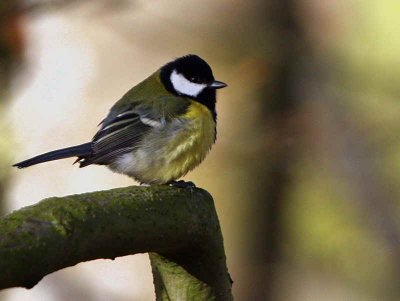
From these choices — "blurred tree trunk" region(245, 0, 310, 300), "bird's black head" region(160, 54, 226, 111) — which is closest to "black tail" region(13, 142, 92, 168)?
"bird's black head" region(160, 54, 226, 111)

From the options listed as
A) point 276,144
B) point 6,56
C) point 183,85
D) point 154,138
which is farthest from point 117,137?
point 276,144

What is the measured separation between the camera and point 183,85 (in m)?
3.14

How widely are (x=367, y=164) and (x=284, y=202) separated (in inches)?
25.2

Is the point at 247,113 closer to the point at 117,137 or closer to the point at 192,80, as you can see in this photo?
the point at 192,80

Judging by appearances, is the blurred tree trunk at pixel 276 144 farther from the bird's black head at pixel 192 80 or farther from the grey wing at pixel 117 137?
the grey wing at pixel 117 137

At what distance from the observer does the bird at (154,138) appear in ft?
9.39

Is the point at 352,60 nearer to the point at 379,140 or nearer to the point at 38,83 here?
the point at 379,140

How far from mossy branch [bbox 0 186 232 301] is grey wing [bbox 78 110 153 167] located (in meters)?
0.93

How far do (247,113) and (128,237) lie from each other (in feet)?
8.69

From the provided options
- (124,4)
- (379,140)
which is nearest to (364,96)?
(379,140)

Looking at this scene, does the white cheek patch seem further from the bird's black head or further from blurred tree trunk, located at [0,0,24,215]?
blurred tree trunk, located at [0,0,24,215]

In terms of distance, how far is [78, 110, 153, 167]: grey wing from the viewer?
287 cm

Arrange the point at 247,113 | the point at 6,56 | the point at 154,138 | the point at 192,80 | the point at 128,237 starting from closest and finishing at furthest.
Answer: the point at 128,237
the point at 154,138
the point at 192,80
the point at 6,56
the point at 247,113

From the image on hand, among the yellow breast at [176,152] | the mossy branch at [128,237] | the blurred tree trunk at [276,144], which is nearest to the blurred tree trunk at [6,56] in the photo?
the yellow breast at [176,152]
